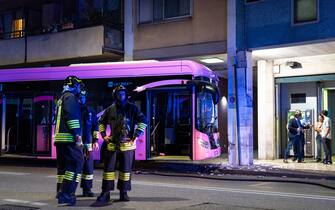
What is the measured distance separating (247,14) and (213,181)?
7554 millimetres

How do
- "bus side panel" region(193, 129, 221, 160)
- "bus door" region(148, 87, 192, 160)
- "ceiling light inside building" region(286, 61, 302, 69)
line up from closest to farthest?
"bus side panel" region(193, 129, 221, 160) < "bus door" region(148, 87, 192, 160) < "ceiling light inside building" region(286, 61, 302, 69)

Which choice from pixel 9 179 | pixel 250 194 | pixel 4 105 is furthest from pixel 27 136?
pixel 250 194

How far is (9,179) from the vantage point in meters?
13.0

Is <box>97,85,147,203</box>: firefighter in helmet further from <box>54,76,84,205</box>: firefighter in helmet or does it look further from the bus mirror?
the bus mirror

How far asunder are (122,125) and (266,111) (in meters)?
12.5

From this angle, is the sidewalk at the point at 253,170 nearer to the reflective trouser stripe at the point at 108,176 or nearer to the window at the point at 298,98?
the window at the point at 298,98

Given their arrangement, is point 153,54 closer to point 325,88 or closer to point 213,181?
point 325,88

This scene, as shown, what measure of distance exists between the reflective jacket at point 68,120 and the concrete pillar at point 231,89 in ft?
35.1

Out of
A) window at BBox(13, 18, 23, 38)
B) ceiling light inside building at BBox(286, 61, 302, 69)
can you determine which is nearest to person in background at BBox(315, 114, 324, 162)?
ceiling light inside building at BBox(286, 61, 302, 69)

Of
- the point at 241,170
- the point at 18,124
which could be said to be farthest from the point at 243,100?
the point at 18,124

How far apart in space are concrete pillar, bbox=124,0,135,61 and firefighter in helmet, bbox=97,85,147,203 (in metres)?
13.3

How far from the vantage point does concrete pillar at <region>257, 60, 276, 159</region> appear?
20.3m

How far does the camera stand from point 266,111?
20469 mm

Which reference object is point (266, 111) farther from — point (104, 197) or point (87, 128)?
point (104, 197)
